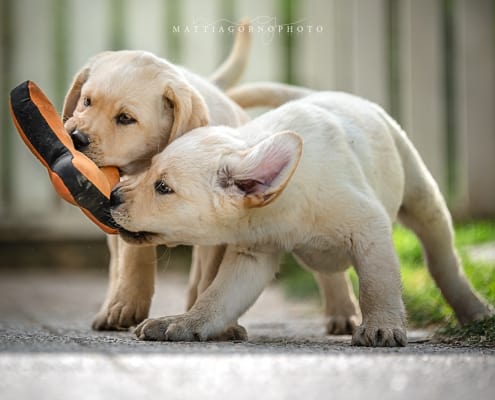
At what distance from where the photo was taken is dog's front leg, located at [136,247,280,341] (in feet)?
10.9

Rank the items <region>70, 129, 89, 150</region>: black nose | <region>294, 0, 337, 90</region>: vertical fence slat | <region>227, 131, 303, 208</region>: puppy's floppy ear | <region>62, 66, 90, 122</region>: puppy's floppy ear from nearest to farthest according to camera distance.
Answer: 1. <region>227, 131, 303, 208</region>: puppy's floppy ear
2. <region>70, 129, 89, 150</region>: black nose
3. <region>62, 66, 90, 122</region>: puppy's floppy ear
4. <region>294, 0, 337, 90</region>: vertical fence slat

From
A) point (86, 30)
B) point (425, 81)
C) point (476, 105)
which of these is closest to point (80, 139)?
point (86, 30)

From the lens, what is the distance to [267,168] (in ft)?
10.7

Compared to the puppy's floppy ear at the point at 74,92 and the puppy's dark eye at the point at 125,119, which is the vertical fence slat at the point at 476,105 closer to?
the puppy's floppy ear at the point at 74,92

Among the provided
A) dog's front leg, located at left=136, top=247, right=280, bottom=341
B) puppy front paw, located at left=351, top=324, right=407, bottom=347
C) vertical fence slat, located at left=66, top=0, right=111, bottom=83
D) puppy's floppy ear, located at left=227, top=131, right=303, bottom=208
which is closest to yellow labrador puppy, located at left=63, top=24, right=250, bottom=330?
dog's front leg, located at left=136, top=247, right=280, bottom=341

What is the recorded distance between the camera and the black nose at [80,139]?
3.59 meters

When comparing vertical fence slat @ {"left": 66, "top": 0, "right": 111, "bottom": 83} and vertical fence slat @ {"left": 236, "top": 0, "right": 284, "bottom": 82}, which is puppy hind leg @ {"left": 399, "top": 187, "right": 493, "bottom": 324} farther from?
vertical fence slat @ {"left": 66, "top": 0, "right": 111, "bottom": 83}

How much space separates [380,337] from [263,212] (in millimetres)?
597

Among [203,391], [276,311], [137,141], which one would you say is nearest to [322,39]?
[276,311]

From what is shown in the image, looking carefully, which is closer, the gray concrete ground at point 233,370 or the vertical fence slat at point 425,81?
the gray concrete ground at point 233,370

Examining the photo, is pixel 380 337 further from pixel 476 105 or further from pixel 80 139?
pixel 476 105

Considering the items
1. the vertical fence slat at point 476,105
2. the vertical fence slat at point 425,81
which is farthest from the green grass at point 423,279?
the vertical fence slat at point 425,81

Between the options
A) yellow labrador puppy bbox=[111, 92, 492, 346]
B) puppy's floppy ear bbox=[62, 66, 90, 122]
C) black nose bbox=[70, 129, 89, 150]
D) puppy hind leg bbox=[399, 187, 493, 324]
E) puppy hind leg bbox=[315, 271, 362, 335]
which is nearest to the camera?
yellow labrador puppy bbox=[111, 92, 492, 346]

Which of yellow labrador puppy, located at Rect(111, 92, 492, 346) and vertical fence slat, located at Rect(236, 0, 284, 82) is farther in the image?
vertical fence slat, located at Rect(236, 0, 284, 82)
